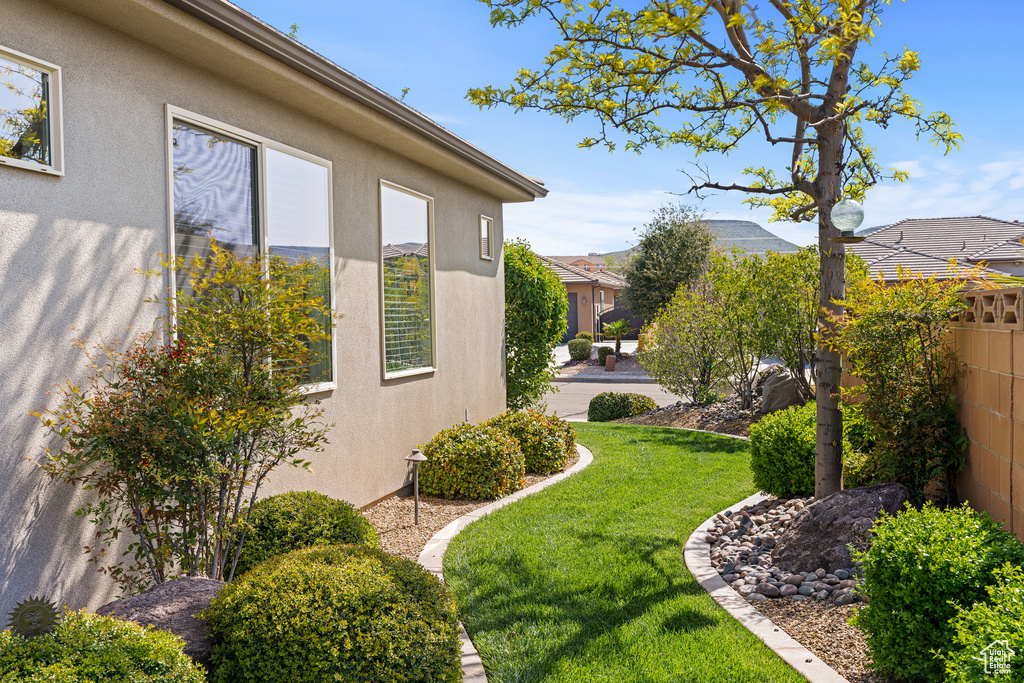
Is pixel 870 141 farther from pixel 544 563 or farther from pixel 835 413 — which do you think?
pixel 544 563

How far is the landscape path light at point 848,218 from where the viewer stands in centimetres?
533

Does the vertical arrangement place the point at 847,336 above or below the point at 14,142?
below

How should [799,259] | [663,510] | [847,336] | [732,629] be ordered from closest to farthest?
[732,629], [847,336], [663,510], [799,259]

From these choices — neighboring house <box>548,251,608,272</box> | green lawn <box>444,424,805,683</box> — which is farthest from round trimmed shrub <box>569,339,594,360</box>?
green lawn <box>444,424,805,683</box>

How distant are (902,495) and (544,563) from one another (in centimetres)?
283

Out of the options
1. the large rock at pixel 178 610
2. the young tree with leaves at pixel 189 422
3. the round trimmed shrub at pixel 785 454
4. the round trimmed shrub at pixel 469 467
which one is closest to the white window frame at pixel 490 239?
the round trimmed shrub at pixel 469 467

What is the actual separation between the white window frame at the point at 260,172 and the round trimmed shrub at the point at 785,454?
4.42 meters

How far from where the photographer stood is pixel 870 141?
Result: 7391 millimetres

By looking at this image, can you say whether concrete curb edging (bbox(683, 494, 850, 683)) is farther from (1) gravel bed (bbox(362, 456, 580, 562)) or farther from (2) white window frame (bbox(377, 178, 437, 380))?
(2) white window frame (bbox(377, 178, 437, 380))

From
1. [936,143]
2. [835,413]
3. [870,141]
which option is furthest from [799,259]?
[835,413]

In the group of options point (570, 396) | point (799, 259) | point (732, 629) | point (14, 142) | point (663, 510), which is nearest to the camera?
point (14, 142)

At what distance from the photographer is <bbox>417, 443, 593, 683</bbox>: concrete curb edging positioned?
3.62 meters

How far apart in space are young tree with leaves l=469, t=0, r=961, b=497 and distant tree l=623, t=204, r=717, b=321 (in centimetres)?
2110

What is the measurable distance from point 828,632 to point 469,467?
4.10 meters
